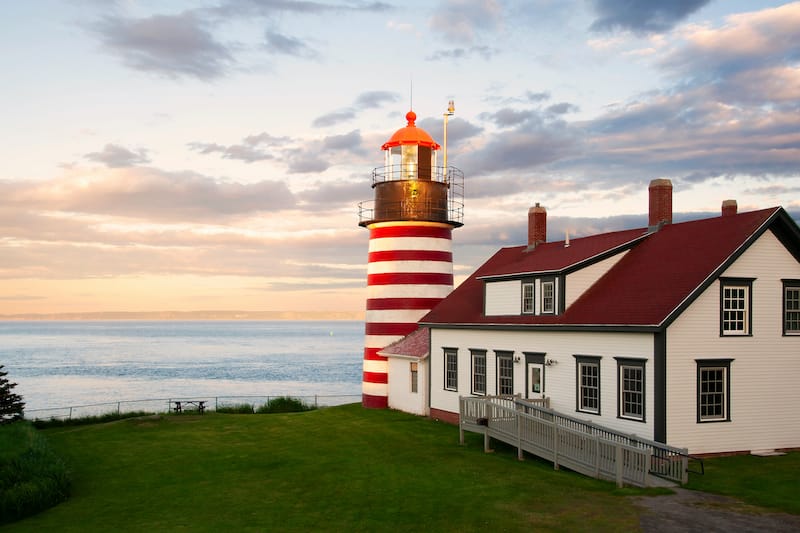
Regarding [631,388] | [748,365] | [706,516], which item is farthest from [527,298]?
[706,516]

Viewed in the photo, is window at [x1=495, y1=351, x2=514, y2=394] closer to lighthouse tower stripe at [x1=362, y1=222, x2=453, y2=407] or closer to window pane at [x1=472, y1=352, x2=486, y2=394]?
window pane at [x1=472, y1=352, x2=486, y2=394]

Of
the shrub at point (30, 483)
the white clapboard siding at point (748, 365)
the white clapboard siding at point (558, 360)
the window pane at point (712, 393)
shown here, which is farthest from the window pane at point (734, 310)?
the shrub at point (30, 483)

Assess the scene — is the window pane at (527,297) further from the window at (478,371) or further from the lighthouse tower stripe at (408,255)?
the lighthouse tower stripe at (408,255)

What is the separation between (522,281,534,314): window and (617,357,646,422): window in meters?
5.77

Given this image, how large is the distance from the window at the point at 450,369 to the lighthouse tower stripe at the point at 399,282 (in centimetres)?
514

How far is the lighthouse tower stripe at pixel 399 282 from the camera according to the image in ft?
125

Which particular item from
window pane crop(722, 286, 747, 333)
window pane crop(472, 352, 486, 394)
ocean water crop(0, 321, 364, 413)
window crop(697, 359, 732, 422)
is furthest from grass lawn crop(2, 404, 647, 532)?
ocean water crop(0, 321, 364, 413)

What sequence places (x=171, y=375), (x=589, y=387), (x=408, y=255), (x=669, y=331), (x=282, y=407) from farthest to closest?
1. (x=171, y=375)
2. (x=282, y=407)
3. (x=408, y=255)
4. (x=589, y=387)
5. (x=669, y=331)

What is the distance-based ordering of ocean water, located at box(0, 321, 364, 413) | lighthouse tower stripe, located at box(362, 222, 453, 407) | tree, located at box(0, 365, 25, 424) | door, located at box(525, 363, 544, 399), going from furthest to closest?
ocean water, located at box(0, 321, 364, 413) < lighthouse tower stripe, located at box(362, 222, 453, 407) < tree, located at box(0, 365, 25, 424) < door, located at box(525, 363, 544, 399)

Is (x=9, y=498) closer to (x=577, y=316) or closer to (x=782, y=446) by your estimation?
(x=577, y=316)

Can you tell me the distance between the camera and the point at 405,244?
38031 mm

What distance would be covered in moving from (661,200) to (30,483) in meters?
23.1

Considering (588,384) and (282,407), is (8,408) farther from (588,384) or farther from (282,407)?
(588,384)

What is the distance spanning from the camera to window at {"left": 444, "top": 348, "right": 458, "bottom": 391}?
1296 inches
